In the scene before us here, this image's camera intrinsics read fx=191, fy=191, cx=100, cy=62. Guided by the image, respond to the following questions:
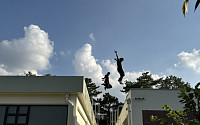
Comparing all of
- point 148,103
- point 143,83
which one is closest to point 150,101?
point 148,103

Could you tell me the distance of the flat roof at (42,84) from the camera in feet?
19.0

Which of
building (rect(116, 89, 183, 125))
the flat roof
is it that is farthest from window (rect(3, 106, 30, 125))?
building (rect(116, 89, 183, 125))

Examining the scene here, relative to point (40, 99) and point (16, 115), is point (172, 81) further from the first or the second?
point (16, 115)

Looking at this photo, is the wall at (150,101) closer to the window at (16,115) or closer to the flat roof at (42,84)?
the flat roof at (42,84)

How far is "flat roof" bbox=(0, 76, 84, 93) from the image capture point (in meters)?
5.78

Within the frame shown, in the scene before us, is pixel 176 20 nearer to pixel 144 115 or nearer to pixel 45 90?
pixel 144 115

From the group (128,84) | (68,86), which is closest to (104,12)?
(68,86)

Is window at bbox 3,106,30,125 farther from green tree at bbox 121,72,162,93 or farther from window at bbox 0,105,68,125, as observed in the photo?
green tree at bbox 121,72,162,93

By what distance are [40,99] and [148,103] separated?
4.77m

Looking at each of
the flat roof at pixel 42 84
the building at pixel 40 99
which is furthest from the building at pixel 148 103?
the flat roof at pixel 42 84

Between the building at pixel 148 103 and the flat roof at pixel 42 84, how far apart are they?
139 inches

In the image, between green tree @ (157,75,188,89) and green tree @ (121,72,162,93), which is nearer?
green tree @ (121,72,162,93)

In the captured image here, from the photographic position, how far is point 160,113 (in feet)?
27.4

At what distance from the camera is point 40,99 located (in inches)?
236
